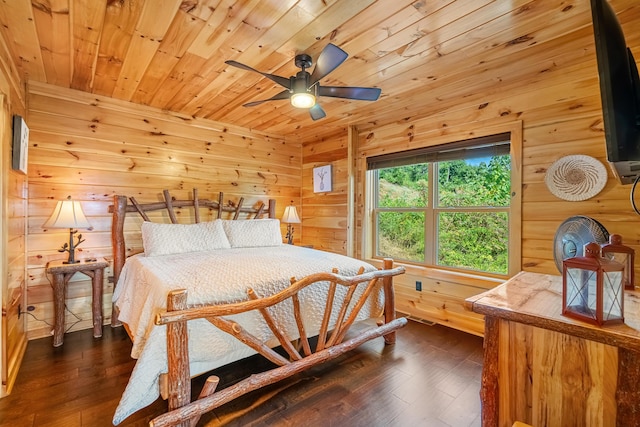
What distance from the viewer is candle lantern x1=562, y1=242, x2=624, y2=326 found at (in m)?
0.91

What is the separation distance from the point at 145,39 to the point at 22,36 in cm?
79

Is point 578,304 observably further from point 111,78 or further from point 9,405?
point 111,78

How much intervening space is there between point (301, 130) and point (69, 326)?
3.32 metres

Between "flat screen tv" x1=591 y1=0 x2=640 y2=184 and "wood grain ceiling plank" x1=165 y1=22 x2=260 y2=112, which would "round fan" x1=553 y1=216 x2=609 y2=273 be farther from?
"wood grain ceiling plank" x1=165 y1=22 x2=260 y2=112

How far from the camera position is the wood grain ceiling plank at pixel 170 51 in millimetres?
1793

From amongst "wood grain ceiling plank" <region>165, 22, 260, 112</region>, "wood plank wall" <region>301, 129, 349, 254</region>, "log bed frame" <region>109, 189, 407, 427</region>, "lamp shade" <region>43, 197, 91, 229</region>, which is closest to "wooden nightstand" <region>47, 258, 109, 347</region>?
"lamp shade" <region>43, 197, 91, 229</region>

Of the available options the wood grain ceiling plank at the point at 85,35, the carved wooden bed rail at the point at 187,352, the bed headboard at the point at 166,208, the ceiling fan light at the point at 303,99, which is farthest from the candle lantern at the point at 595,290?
the bed headboard at the point at 166,208

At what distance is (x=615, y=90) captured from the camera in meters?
1.03

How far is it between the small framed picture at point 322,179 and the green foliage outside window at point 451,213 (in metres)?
0.73

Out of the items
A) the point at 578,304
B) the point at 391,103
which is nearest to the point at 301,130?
the point at 391,103

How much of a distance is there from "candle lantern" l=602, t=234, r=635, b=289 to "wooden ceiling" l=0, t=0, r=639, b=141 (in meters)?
1.28

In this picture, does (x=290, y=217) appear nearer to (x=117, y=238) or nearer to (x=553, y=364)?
(x=117, y=238)

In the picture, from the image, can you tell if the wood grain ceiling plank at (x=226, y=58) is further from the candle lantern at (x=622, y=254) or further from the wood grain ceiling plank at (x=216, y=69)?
the candle lantern at (x=622, y=254)

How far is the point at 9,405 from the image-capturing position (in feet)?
5.71
